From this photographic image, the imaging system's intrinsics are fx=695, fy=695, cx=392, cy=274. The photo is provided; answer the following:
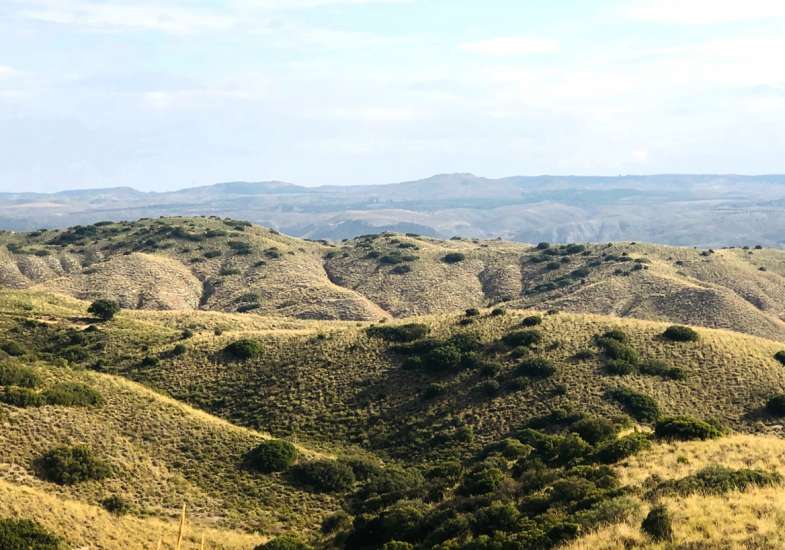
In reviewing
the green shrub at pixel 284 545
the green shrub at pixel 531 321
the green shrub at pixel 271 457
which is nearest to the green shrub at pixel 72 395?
the green shrub at pixel 271 457

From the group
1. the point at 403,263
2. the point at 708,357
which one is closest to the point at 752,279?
the point at 403,263

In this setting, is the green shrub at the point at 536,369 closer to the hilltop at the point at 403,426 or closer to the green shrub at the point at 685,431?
the hilltop at the point at 403,426

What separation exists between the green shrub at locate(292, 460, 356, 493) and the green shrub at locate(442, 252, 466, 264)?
97774 millimetres

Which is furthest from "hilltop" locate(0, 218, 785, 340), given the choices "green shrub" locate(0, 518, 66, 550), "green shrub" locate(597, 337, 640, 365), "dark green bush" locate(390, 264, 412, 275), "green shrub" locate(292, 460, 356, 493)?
"green shrub" locate(0, 518, 66, 550)

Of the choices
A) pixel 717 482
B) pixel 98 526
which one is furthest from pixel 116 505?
pixel 717 482

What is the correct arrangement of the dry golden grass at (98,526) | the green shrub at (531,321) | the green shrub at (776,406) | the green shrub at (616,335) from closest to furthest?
1. the dry golden grass at (98,526)
2. the green shrub at (776,406)
3. the green shrub at (616,335)
4. the green shrub at (531,321)

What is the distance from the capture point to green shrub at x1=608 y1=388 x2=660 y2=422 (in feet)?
158

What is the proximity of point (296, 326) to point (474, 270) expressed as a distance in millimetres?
58161

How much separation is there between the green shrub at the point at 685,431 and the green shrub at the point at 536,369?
1939 cm

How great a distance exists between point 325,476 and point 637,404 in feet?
75.9

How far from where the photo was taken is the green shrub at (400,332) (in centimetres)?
6194

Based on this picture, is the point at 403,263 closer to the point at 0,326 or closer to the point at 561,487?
the point at 0,326

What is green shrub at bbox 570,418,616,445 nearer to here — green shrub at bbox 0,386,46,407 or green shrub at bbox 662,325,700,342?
green shrub at bbox 662,325,700,342

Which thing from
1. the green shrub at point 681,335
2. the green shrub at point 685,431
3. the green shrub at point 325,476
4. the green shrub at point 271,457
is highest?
the green shrub at point 685,431
